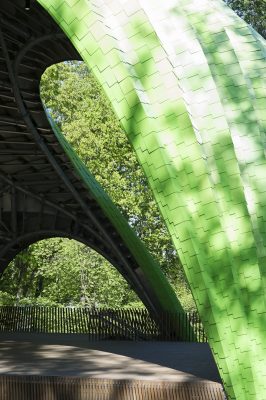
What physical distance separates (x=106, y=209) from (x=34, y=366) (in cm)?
881

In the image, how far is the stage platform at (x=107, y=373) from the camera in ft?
33.6

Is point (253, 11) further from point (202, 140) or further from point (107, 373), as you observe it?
point (107, 373)

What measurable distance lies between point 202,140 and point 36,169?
1630 cm

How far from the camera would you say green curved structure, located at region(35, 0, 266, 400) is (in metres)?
9.22

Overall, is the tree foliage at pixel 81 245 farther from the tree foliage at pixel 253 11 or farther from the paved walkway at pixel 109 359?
the paved walkway at pixel 109 359

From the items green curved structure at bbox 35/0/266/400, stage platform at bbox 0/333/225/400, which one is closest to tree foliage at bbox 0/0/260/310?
stage platform at bbox 0/333/225/400

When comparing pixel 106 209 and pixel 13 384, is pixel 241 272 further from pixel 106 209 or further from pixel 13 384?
pixel 106 209

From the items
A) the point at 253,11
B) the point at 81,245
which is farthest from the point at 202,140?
the point at 81,245

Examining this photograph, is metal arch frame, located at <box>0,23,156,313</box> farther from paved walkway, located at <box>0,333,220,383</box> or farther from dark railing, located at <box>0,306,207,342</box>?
paved walkway, located at <box>0,333,220,383</box>

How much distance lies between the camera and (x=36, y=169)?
25234mm

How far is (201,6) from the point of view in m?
10.7

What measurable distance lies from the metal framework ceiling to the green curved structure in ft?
20.7

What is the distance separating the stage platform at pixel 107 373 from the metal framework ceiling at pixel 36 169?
6.76 metres

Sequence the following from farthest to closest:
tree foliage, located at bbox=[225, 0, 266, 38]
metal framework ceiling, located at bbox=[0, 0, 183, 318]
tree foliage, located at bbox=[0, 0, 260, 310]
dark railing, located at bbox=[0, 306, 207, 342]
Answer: tree foliage, located at bbox=[0, 0, 260, 310] < tree foliage, located at bbox=[225, 0, 266, 38] < dark railing, located at bbox=[0, 306, 207, 342] < metal framework ceiling, located at bbox=[0, 0, 183, 318]
